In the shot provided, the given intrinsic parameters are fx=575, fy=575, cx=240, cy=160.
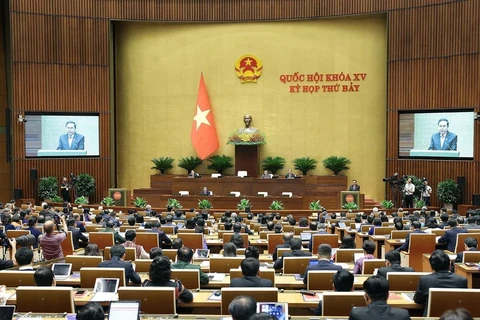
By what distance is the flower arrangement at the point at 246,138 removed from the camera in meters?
21.3

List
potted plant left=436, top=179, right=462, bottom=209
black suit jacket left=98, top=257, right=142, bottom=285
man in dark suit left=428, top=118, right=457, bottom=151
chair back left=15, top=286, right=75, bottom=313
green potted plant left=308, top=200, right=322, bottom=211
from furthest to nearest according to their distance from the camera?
man in dark suit left=428, top=118, right=457, bottom=151 → potted plant left=436, top=179, right=462, bottom=209 → green potted plant left=308, top=200, right=322, bottom=211 → black suit jacket left=98, top=257, right=142, bottom=285 → chair back left=15, top=286, right=75, bottom=313

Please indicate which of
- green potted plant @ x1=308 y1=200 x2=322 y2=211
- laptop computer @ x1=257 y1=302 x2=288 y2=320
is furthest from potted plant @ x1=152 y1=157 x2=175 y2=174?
laptop computer @ x1=257 y1=302 x2=288 y2=320

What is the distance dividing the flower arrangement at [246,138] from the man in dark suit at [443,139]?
6.09 m

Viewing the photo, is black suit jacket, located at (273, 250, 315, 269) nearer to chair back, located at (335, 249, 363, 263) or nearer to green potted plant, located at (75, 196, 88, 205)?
chair back, located at (335, 249, 363, 263)

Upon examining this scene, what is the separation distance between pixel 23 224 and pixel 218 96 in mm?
12363

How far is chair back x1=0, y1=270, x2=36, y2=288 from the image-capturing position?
5961 millimetres

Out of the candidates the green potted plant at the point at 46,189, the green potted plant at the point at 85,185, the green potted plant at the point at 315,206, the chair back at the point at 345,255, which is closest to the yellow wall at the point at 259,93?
→ the green potted plant at the point at 85,185

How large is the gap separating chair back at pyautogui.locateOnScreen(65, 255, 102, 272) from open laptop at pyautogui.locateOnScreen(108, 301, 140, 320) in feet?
8.75

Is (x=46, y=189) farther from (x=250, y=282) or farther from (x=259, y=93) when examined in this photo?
(x=250, y=282)

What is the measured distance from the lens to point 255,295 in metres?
4.97

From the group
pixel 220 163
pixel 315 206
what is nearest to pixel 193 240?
A: pixel 315 206

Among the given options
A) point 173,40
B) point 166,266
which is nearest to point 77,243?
point 166,266

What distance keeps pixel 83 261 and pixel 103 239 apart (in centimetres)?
275

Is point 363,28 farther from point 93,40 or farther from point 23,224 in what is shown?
point 23,224
